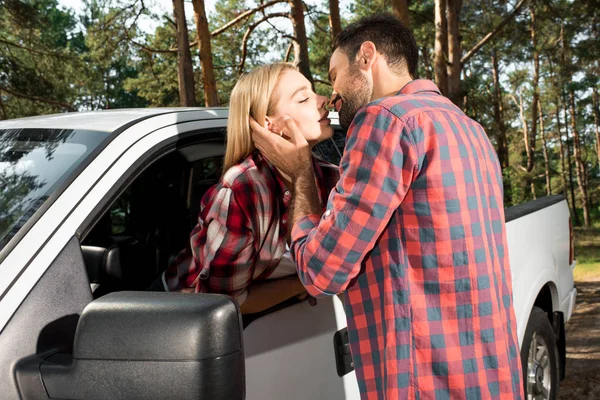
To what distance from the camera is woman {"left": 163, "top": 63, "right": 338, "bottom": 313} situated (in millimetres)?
2119

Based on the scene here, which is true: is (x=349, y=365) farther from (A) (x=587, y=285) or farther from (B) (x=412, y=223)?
(A) (x=587, y=285)

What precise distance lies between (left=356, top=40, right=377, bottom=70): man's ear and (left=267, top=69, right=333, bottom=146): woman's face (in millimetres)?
249

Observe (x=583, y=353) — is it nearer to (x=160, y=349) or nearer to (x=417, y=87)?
(x=417, y=87)

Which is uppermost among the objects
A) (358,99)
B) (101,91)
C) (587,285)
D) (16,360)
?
(101,91)

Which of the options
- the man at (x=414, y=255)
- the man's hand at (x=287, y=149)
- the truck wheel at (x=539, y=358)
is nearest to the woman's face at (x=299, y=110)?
the man's hand at (x=287, y=149)

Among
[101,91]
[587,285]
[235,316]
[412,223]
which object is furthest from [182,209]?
[101,91]

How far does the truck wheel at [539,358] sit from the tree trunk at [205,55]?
11994 millimetres

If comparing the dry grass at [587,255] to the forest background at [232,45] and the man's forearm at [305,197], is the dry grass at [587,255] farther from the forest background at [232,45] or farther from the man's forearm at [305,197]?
the man's forearm at [305,197]

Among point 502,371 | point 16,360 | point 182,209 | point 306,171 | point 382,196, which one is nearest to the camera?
point 16,360

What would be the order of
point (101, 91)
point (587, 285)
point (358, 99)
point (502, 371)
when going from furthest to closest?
point (101, 91)
point (587, 285)
point (358, 99)
point (502, 371)

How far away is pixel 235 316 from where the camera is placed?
4.16 feet

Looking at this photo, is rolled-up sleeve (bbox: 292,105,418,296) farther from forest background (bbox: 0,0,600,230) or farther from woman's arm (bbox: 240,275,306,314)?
forest background (bbox: 0,0,600,230)

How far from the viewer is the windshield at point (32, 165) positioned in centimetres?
173

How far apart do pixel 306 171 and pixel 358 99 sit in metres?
0.32
